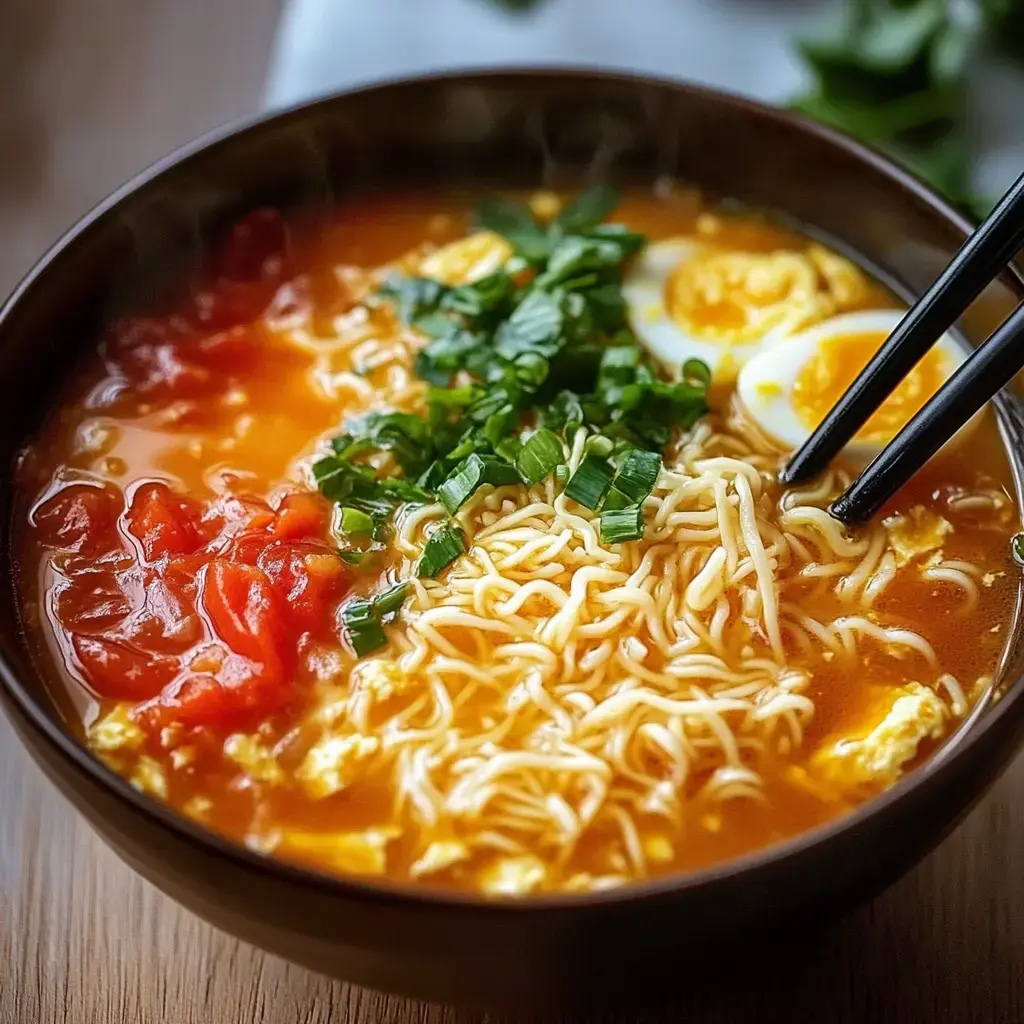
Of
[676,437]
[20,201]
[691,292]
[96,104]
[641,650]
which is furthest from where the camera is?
[96,104]

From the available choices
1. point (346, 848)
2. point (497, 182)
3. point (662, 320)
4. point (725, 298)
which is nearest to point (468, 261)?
point (497, 182)

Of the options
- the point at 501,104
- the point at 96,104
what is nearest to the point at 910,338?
the point at 501,104

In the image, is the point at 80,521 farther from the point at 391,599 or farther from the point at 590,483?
the point at 590,483

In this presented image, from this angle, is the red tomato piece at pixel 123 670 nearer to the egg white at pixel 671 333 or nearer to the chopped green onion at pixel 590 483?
the chopped green onion at pixel 590 483

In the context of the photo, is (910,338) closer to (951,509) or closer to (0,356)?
(951,509)

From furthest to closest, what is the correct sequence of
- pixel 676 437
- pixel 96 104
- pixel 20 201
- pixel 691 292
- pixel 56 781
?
pixel 96 104 → pixel 20 201 → pixel 691 292 → pixel 676 437 → pixel 56 781

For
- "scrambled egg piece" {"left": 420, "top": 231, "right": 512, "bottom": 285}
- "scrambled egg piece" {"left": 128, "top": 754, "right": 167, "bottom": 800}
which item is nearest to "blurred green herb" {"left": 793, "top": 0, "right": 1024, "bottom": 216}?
"scrambled egg piece" {"left": 420, "top": 231, "right": 512, "bottom": 285}
